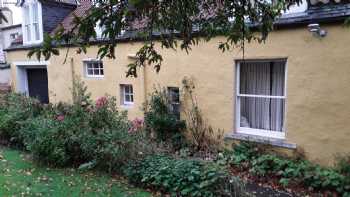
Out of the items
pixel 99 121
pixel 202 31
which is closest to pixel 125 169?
pixel 99 121

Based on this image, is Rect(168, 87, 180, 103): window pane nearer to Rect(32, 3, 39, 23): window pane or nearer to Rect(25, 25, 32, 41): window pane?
Rect(32, 3, 39, 23): window pane

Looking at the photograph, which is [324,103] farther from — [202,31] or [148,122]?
[148,122]

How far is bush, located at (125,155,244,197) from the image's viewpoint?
4840mm

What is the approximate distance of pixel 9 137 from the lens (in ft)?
28.5

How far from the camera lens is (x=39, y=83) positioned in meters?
14.6

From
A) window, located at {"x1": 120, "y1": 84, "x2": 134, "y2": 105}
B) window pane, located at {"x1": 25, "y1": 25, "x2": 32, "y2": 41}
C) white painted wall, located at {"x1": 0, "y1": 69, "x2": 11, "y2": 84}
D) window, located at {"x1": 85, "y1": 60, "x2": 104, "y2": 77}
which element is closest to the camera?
window, located at {"x1": 120, "y1": 84, "x2": 134, "y2": 105}

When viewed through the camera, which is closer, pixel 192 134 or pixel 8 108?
pixel 192 134

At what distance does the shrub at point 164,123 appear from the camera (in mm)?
8281

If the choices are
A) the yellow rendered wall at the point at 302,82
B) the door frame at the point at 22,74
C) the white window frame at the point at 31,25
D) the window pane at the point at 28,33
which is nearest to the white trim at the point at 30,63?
the door frame at the point at 22,74

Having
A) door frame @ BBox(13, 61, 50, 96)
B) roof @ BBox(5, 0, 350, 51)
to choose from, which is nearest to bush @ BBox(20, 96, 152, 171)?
roof @ BBox(5, 0, 350, 51)

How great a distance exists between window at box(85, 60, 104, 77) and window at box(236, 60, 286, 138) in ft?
18.6

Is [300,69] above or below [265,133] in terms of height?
above

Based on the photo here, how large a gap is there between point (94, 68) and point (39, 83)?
5.03 metres

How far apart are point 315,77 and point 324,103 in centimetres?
58
